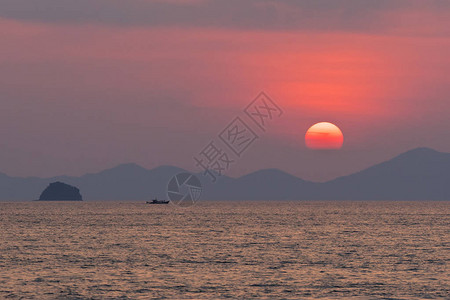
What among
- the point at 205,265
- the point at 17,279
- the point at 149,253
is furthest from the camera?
the point at 149,253

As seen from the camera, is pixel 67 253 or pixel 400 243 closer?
pixel 67 253

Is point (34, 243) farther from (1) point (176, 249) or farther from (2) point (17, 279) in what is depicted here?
(2) point (17, 279)

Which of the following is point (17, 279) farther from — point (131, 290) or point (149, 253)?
point (149, 253)

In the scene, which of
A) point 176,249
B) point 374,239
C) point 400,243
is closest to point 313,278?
point 176,249

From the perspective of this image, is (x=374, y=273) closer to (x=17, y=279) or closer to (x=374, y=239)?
(x=17, y=279)

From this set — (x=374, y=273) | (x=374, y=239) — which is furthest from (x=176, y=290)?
(x=374, y=239)

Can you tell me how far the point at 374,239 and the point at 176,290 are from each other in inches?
3217

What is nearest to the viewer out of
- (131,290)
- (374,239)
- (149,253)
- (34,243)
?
(131,290)

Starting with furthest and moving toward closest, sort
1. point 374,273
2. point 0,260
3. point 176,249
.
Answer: point 176,249, point 0,260, point 374,273

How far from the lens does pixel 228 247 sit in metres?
115

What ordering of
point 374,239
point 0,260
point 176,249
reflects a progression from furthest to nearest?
point 374,239
point 176,249
point 0,260

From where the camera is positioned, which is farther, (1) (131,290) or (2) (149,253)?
(2) (149,253)

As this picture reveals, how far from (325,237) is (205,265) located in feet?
206

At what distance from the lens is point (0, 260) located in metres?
92.4
